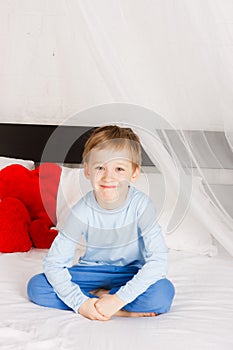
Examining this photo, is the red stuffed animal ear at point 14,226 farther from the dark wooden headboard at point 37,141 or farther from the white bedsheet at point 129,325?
the dark wooden headboard at point 37,141

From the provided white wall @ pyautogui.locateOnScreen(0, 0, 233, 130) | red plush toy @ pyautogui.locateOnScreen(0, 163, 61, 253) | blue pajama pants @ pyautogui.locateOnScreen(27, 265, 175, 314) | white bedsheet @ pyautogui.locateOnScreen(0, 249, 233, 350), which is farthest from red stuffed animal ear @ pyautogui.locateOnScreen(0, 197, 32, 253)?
white wall @ pyautogui.locateOnScreen(0, 0, 233, 130)

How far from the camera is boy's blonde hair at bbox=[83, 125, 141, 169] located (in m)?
1.58

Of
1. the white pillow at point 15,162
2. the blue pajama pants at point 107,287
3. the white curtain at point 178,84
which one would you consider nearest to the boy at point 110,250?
the blue pajama pants at point 107,287

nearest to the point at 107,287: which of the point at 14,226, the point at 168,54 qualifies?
the point at 14,226

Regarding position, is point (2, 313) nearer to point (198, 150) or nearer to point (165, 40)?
point (198, 150)

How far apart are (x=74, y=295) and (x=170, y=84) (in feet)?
2.32

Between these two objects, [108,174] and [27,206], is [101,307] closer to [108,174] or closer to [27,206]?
[108,174]

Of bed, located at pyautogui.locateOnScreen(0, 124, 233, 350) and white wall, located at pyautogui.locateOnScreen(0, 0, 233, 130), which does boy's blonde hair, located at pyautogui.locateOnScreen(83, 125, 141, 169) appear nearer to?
white wall, located at pyautogui.locateOnScreen(0, 0, 233, 130)

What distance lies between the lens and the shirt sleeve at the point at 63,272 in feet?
5.16

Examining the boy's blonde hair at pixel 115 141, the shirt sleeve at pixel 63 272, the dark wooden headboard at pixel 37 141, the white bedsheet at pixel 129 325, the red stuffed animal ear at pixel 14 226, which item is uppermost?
the dark wooden headboard at pixel 37 141

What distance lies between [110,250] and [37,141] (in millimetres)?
1074

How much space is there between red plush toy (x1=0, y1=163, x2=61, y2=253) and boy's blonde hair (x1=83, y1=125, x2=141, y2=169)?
642 mm

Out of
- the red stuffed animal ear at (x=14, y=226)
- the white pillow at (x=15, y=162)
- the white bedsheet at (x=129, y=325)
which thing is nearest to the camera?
the white bedsheet at (x=129, y=325)

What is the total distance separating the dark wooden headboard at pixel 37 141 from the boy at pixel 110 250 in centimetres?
91
